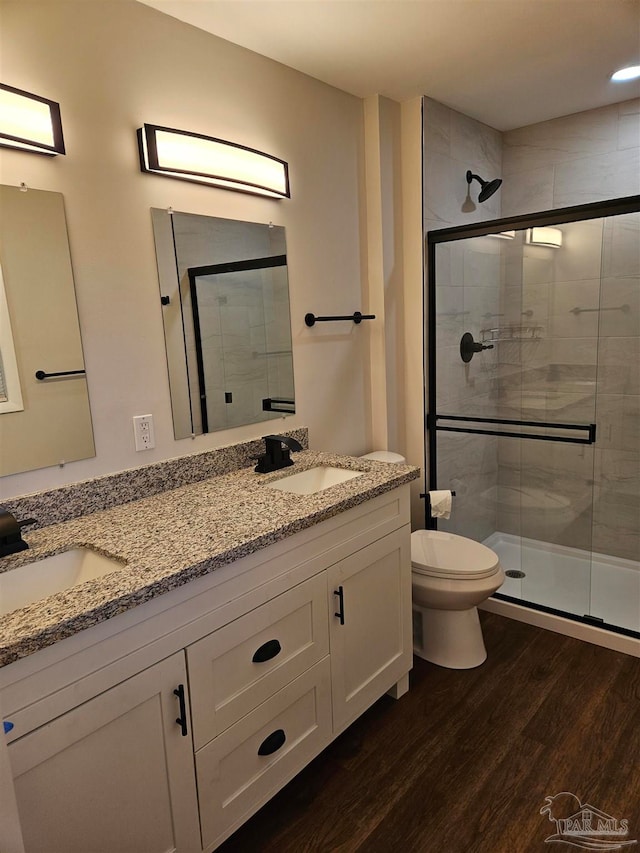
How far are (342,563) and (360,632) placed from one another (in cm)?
29

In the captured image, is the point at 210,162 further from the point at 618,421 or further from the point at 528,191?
the point at 618,421

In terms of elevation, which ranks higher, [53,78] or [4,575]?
[53,78]

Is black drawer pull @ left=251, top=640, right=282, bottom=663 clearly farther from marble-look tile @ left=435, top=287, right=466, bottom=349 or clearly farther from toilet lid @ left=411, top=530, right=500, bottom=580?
marble-look tile @ left=435, top=287, right=466, bottom=349

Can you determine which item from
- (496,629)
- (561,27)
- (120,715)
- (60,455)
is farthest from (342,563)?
(561,27)

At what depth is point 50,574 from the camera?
1.44 metres

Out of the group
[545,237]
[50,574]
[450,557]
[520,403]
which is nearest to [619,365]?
[520,403]

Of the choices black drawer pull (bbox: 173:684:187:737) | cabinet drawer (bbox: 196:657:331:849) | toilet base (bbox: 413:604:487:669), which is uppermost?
black drawer pull (bbox: 173:684:187:737)

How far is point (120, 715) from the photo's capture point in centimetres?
120

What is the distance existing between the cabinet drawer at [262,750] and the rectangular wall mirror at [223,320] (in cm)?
94

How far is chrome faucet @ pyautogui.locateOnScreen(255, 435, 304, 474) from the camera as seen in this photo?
82.8 inches

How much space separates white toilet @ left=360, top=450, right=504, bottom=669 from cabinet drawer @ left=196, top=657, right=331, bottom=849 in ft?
2.30

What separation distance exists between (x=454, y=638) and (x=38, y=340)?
1945mm

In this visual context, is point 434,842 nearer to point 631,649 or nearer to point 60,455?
point 631,649

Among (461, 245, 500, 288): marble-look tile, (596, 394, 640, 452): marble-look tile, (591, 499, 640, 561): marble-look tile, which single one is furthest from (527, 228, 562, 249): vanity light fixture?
(591, 499, 640, 561): marble-look tile
